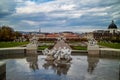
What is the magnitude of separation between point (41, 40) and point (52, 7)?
1.75 meters

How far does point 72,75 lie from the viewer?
18.8ft

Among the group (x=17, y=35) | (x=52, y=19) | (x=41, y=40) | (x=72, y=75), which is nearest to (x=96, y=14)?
(x=52, y=19)

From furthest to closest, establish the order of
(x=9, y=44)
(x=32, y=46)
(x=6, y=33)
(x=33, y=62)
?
(x=9, y=44) → (x=6, y=33) → (x=32, y=46) → (x=33, y=62)

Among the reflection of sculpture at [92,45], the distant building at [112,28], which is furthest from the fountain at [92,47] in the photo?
the distant building at [112,28]

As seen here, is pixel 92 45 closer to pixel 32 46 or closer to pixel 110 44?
pixel 110 44

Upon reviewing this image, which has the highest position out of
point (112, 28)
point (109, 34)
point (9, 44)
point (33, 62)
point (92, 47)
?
point (112, 28)

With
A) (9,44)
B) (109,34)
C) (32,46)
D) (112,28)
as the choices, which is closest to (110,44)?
(109,34)

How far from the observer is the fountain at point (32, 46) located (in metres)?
11.2

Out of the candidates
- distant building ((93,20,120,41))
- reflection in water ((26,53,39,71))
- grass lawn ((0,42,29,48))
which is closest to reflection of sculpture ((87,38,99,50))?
distant building ((93,20,120,41))

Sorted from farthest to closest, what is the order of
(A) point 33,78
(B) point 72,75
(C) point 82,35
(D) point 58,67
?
(C) point 82,35, (D) point 58,67, (B) point 72,75, (A) point 33,78

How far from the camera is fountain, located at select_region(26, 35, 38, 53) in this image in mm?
11195

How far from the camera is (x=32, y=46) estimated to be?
37.4ft

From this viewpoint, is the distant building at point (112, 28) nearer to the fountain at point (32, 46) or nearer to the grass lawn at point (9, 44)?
the fountain at point (32, 46)

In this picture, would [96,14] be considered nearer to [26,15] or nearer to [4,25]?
[26,15]
